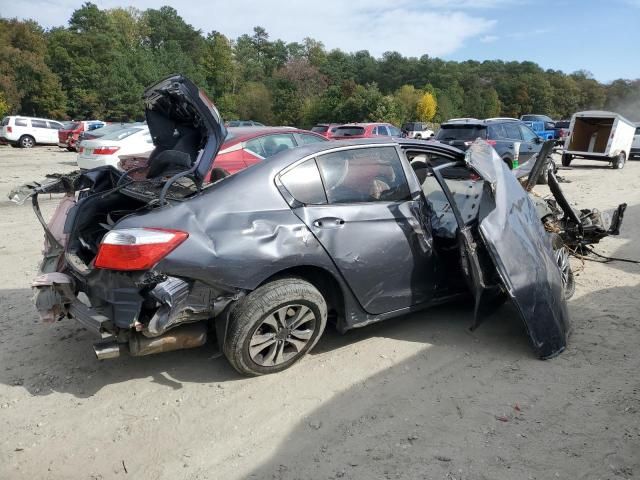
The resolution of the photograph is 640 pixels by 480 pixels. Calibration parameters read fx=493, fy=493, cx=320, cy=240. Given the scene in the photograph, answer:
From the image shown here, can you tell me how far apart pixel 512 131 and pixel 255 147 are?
8.58 meters

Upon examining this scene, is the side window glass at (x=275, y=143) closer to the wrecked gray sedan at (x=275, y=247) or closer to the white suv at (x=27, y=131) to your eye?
the wrecked gray sedan at (x=275, y=247)

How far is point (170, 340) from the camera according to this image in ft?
10.2

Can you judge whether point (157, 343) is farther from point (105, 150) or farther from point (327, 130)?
point (327, 130)

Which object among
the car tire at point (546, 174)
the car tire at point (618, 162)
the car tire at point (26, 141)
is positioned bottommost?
the car tire at point (26, 141)

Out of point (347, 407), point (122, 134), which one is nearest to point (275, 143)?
point (347, 407)

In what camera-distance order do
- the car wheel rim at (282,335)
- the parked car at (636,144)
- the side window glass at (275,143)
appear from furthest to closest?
1. the parked car at (636,144)
2. the side window glass at (275,143)
3. the car wheel rim at (282,335)

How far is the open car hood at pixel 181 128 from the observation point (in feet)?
11.9

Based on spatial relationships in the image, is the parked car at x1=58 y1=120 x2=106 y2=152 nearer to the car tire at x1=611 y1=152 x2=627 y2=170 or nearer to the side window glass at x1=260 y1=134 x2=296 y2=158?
the side window glass at x1=260 y1=134 x2=296 y2=158

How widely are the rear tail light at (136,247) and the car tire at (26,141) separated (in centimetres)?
2759

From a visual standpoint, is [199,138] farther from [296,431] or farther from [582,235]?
[582,235]

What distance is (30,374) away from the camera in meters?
3.48

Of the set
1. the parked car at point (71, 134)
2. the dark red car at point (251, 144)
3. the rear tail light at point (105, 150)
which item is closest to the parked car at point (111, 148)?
the rear tail light at point (105, 150)

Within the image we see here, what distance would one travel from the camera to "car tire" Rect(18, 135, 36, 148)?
25953 mm

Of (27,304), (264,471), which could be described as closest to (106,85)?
(27,304)
